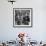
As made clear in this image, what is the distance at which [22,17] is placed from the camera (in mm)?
5344

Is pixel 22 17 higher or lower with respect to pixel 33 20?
higher

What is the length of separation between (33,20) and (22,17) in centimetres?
44

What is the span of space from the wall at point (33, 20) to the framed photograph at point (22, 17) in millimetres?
123

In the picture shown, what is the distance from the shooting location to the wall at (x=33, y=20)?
17.3 ft

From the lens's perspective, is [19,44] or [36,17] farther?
[36,17]

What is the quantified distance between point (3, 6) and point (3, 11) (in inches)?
7.7

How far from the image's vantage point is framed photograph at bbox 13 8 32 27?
5297mm

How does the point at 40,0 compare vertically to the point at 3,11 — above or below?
above

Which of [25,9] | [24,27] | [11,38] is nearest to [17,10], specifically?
[25,9]

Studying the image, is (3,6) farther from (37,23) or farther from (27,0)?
(37,23)

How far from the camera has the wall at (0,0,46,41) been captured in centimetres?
528

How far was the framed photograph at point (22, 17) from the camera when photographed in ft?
17.4

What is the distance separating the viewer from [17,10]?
17.4 feet

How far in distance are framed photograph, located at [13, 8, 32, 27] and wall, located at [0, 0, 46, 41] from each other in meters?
0.12
